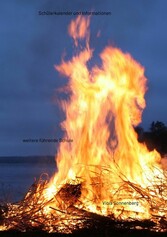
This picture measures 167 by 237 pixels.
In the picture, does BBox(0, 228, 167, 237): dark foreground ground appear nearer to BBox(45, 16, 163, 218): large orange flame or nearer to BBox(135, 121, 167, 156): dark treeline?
BBox(45, 16, 163, 218): large orange flame

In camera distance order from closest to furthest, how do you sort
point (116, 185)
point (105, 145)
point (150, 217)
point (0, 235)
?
point (0, 235) → point (150, 217) → point (116, 185) → point (105, 145)

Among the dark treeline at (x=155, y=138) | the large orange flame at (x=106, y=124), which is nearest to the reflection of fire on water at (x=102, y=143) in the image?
the large orange flame at (x=106, y=124)

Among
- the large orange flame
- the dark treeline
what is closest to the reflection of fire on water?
the large orange flame

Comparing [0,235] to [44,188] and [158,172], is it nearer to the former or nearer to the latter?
[44,188]

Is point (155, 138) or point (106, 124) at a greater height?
point (155, 138)

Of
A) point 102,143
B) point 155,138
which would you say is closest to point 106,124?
point 102,143

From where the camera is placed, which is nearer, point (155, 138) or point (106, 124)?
point (106, 124)

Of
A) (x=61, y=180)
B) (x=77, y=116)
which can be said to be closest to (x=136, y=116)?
(x=77, y=116)

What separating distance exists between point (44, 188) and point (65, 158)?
137 cm

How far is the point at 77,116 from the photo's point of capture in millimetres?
12594

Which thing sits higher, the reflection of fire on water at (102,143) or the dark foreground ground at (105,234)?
the reflection of fire on water at (102,143)

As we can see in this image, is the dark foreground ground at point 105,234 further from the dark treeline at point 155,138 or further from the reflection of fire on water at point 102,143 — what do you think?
the dark treeline at point 155,138

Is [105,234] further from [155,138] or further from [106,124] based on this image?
[155,138]

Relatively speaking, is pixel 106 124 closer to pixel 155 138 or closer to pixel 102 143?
pixel 102 143
